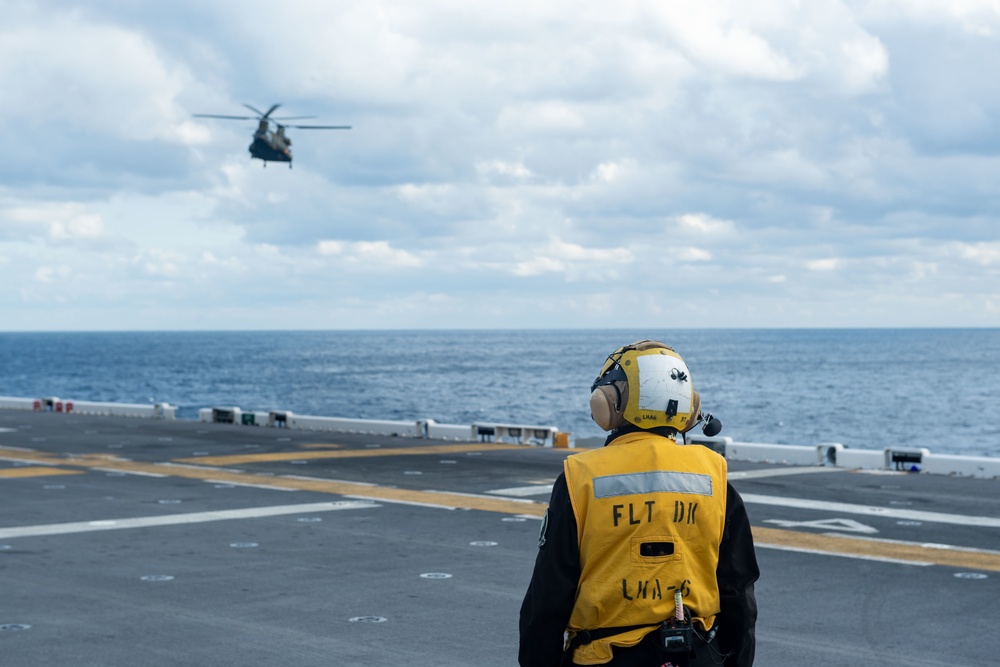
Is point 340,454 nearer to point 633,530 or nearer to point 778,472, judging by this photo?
point 778,472

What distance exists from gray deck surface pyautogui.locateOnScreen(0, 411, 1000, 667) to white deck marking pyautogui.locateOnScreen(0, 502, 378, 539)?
5 cm

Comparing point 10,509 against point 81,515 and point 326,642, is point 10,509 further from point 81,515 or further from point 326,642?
point 326,642

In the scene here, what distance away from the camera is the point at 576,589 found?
3824 mm

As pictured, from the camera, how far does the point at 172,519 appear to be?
13977 millimetres

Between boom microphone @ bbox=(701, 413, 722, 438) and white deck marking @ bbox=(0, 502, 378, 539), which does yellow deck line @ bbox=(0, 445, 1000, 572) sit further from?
boom microphone @ bbox=(701, 413, 722, 438)

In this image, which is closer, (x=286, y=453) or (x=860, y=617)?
(x=860, y=617)

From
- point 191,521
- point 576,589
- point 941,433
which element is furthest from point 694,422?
point 941,433

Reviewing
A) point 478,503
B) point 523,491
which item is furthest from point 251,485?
point 523,491

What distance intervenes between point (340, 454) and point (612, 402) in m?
18.7

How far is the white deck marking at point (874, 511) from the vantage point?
1421cm

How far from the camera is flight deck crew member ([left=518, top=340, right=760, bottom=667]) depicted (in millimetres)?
3781

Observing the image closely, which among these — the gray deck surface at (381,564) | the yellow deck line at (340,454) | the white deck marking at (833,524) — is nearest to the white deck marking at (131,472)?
the gray deck surface at (381,564)

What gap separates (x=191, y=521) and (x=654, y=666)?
430 inches

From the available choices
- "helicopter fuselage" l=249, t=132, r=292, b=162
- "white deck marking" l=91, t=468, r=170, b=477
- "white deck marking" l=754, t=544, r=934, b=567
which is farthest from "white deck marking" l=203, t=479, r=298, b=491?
"helicopter fuselage" l=249, t=132, r=292, b=162
